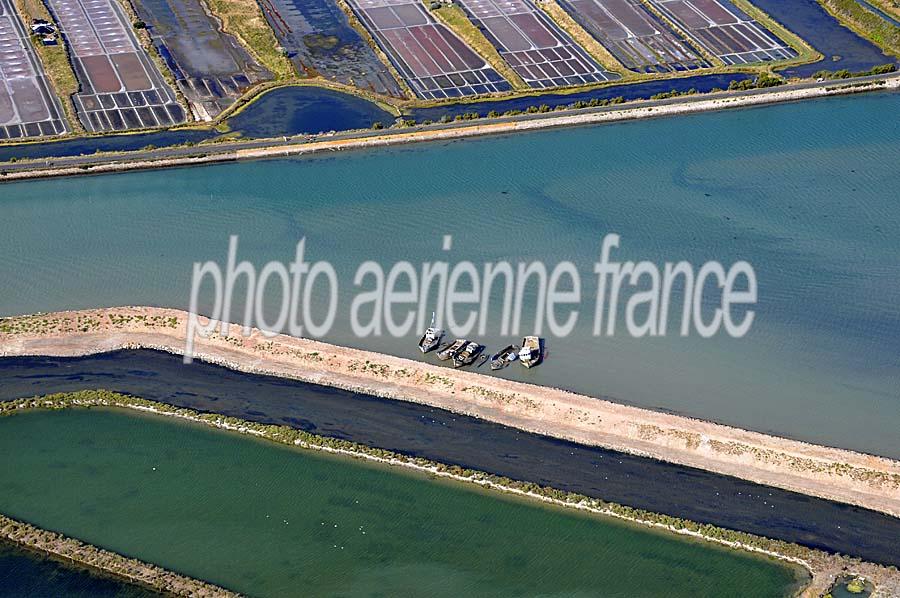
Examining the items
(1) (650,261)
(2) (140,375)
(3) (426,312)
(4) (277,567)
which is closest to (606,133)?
(1) (650,261)

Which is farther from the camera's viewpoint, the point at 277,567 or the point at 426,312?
the point at 426,312

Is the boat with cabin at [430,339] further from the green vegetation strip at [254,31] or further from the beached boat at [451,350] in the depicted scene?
the green vegetation strip at [254,31]

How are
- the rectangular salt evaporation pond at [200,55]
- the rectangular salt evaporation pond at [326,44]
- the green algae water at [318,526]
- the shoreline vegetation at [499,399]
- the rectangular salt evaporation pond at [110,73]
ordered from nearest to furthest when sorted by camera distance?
the green algae water at [318,526] → the shoreline vegetation at [499,399] → the rectangular salt evaporation pond at [110,73] → the rectangular salt evaporation pond at [200,55] → the rectangular salt evaporation pond at [326,44]

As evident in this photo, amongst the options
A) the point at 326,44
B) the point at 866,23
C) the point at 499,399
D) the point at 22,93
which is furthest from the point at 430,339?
the point at 866,23

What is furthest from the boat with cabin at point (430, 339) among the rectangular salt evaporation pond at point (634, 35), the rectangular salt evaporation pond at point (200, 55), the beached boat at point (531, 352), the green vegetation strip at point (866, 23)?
the green vegetation strip at point (866, 23)

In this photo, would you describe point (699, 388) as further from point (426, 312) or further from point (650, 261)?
point (426, 312)

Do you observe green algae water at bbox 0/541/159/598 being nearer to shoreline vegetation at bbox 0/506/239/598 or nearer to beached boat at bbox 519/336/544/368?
shoreline vegetation at bbox 0/506/239/598

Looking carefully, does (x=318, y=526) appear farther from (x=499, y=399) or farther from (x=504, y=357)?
(x=504, y=357)
